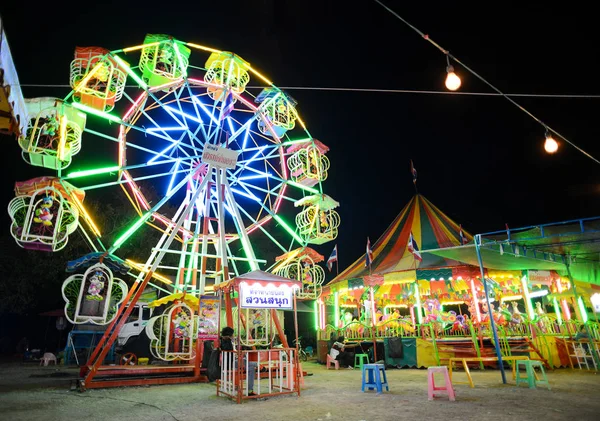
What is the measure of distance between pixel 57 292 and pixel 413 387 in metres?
21.8

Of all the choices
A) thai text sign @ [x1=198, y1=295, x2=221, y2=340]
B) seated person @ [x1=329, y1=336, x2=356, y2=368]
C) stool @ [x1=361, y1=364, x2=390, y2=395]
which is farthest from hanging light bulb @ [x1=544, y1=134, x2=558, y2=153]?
seated person @ [x1=329, y1=336, x2=356, y2=368]

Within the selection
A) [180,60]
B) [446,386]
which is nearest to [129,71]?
[180,60]

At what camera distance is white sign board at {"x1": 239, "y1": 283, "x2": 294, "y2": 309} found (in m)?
7.15

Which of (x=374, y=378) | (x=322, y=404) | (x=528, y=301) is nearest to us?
(x=322, y=404)

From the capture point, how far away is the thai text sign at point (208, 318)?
993 cm

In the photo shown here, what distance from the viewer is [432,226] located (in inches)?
649

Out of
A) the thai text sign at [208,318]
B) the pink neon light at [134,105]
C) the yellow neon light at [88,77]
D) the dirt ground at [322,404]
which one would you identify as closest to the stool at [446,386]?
the dirt ground at [322,404]

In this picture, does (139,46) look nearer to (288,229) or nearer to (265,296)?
(288,229)

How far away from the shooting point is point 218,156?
1124 cm

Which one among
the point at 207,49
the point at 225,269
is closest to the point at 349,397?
the point at 225,269

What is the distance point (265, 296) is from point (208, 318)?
11.7 feet

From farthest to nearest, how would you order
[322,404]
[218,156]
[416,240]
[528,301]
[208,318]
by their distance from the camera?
[416,240], [528,301], [218,156], [208,318], [322,404]

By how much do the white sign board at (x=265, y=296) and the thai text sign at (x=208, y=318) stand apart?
3069 millimetres

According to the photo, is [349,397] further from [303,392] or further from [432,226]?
[432,226]
